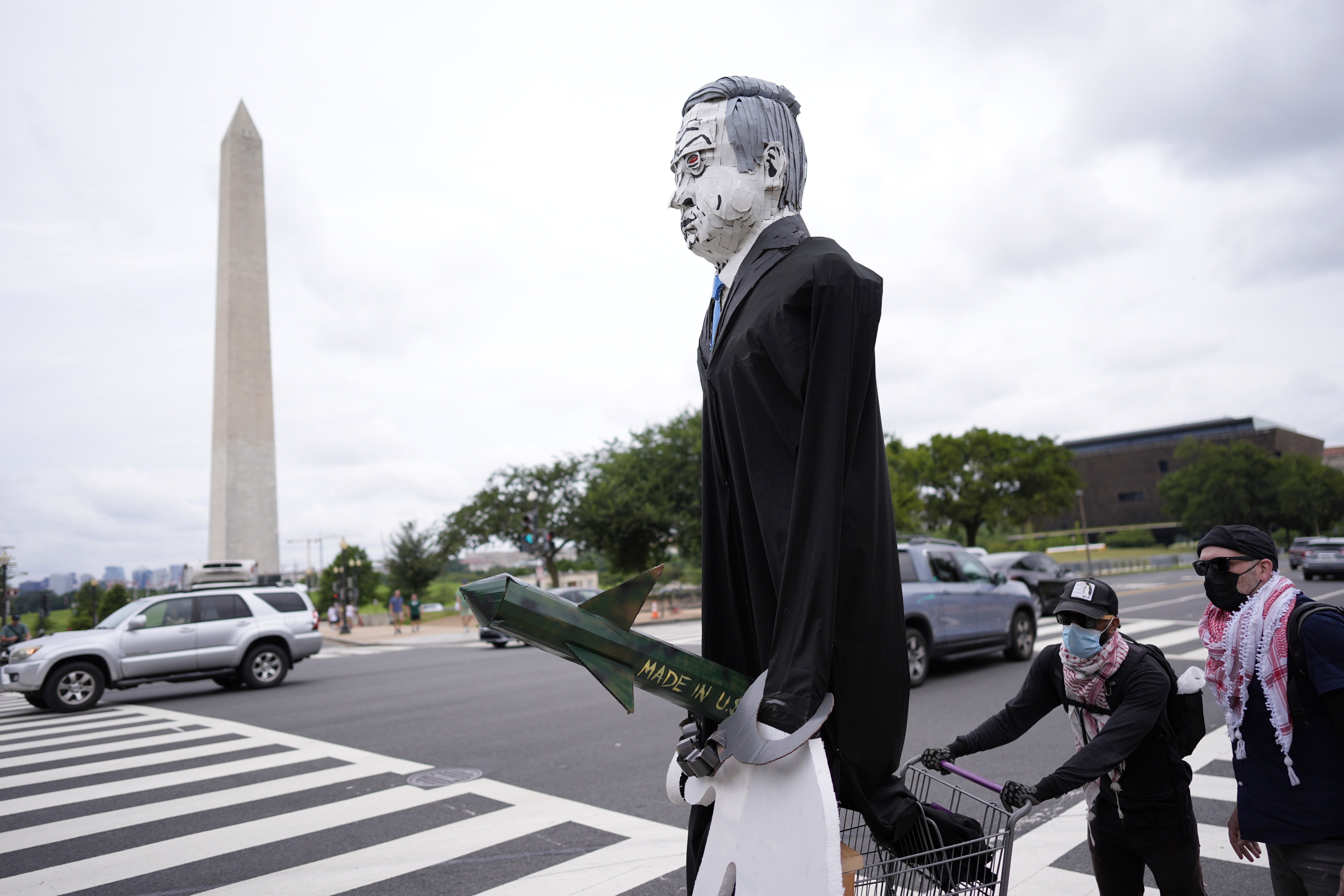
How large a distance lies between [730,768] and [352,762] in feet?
23.4

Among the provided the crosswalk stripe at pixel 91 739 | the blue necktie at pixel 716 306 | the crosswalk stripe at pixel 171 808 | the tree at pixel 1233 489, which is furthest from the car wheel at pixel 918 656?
the tree at pixel 1233 489

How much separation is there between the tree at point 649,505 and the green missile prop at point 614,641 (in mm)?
31695

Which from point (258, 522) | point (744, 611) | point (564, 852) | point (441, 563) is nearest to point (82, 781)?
point (564, 852)

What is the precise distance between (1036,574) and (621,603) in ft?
73.0

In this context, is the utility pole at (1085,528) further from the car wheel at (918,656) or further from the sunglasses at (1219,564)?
the car wheel at (918,656)

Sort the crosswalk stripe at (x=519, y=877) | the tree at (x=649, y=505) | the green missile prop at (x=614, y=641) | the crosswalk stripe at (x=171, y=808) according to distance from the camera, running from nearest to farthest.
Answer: the green missile prop at (x=614, y=641)
the crosswalk stripe at (x=519, y=877)
the crosswalk stripe at (x=171, y=808)
the tree at (x=649, y=505)

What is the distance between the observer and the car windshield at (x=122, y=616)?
13.1m

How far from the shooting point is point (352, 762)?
7.67 metres

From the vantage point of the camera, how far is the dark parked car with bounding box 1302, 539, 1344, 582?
2903 cm

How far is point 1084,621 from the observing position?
3182 mm

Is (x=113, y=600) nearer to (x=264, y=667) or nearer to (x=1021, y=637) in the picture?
(x=264, y=667)

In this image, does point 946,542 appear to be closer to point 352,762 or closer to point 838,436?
point 352,762

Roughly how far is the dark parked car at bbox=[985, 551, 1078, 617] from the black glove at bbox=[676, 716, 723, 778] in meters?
20.4

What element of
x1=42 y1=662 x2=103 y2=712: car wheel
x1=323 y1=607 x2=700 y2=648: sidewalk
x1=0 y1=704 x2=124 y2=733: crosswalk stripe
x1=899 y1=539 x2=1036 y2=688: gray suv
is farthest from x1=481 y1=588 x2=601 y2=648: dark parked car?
x1=899 y1=539 x2=1036 y2=688: gray suv
